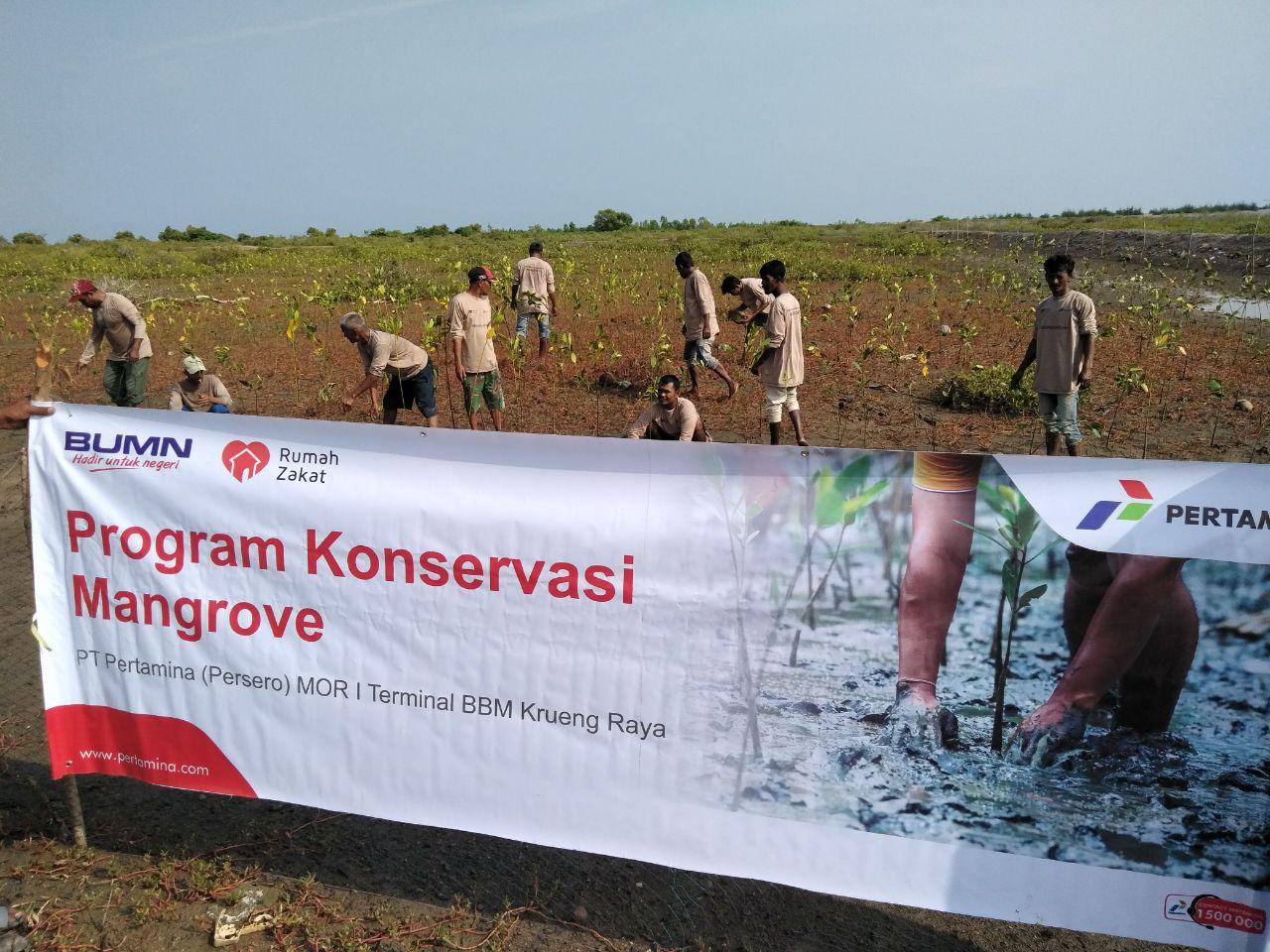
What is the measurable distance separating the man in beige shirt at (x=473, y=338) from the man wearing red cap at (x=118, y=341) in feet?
8.52

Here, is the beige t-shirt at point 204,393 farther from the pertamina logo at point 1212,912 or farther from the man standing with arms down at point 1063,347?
the pertamina logo at point 1212,912

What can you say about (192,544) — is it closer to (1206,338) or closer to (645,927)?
(645,927)

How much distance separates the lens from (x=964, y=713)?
2893 millimetres

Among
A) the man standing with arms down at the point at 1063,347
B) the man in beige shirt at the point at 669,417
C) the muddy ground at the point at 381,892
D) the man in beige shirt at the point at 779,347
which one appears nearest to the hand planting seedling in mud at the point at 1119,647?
the muddy ground at the point at 381,892

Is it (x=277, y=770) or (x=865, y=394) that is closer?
(x=277, y=770)

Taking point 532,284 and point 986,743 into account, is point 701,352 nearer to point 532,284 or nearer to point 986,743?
point 532,284

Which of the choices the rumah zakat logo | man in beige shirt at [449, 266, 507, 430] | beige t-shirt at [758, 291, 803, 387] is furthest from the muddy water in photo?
man in beige shirt at [449, 266, 507, 430]

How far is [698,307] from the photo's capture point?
32.1ft

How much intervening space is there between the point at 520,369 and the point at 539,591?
936 cm

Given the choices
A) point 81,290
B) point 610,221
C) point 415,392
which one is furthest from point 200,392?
point 610,221

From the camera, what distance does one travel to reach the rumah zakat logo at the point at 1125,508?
2725mm

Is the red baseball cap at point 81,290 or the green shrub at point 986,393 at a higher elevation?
the red baseball cap at point 81,290

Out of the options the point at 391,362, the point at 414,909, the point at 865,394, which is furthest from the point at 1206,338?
the point at 414,909

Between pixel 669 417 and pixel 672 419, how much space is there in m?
0.03
